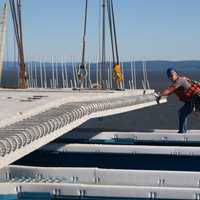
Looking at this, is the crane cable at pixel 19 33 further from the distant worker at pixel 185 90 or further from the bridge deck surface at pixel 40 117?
the distant worker at pixel 185 90

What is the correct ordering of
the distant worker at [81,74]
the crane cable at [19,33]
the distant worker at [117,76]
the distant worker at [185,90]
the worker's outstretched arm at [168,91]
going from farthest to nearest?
the distant worker at [81,74] < the distant worker at [117,76] < the crane cable at [19,33] < the distant worker at [185,90] < the worker's outstretched arm at [168,91]

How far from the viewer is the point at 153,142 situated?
23.2 meters

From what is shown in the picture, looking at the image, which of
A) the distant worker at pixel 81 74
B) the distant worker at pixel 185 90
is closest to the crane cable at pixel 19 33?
the distant worker at pixel 81 74

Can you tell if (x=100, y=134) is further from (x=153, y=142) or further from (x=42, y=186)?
(x=42, y=186)

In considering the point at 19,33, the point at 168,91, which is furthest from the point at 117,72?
the point at 168,91

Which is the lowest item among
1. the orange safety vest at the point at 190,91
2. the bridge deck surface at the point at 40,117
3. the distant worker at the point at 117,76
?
the bridge deck surface at the point at 40,117

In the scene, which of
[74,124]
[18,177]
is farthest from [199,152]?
[18,177]

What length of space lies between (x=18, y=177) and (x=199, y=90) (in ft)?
21.0

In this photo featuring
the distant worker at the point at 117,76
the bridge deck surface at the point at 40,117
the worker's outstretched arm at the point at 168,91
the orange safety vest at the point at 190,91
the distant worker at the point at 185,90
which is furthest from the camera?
the distant worker at the point at 117,76

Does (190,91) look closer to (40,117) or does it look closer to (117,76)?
(40,117)

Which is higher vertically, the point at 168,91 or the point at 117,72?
the point at 117,72

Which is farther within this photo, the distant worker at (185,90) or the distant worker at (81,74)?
the distant worker at (81,74)

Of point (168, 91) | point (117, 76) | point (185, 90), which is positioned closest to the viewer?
point (168, 91)

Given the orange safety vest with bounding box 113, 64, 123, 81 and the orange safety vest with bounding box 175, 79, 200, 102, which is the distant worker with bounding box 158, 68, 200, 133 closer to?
the orange safety vest with bounding box 175, 79, 200, 102
